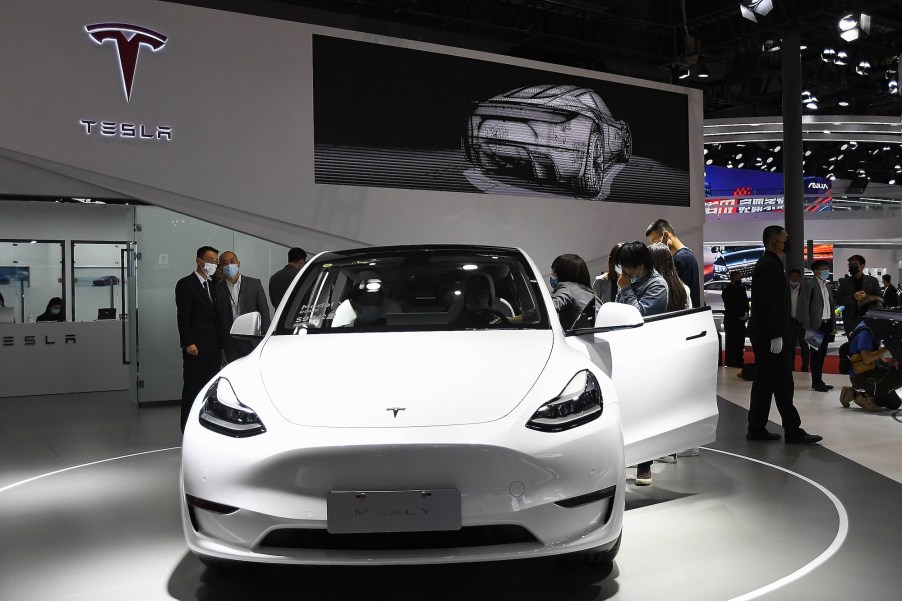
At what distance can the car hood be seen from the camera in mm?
2373

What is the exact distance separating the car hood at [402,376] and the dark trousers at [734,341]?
852cm

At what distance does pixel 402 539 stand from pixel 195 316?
3.96 m

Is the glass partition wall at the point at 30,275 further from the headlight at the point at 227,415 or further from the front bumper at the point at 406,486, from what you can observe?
the front bumper at the point at 406,486

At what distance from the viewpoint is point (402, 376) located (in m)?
2.55

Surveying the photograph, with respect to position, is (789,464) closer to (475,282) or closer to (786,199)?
(475,282)

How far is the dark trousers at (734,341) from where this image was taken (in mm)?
10742

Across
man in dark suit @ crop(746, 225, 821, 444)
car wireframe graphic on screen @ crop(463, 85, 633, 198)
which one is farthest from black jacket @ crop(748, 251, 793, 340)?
car wireframe graphic on screen @ crop(463, 85, 633, 198)

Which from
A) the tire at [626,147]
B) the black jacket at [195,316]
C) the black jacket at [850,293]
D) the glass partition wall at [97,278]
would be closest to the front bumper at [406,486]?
the black jacket at [195,316]

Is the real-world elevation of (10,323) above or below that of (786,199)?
below

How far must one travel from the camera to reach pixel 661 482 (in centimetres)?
430

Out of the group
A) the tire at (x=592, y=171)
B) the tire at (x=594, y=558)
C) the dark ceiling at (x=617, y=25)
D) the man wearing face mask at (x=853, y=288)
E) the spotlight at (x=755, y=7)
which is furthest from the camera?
the dark ceiling at (x=617, y=25)

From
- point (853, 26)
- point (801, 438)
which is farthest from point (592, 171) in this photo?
point (801, 438)

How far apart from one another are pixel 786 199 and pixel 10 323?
11.0m

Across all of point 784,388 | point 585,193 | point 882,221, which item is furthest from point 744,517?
point 882,221
